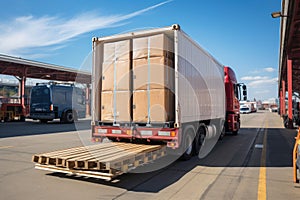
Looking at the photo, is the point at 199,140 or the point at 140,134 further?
the point at 199,140

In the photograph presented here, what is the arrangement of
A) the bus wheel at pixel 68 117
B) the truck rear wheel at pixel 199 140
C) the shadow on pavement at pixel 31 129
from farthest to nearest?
the bus wheel at pixel 68 117 < the shadow on pavement at pixel 31 129 < the truck rear wheel at pixel 199 140

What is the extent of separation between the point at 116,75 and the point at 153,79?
1149 mm

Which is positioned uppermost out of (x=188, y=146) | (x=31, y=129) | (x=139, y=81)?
(x=139, y=81)

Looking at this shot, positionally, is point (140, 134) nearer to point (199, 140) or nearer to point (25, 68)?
point (199, 140)

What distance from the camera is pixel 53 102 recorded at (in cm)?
2030

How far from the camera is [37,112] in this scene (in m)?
20.9

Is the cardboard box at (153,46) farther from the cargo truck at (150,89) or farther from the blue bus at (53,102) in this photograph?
the blue bus at (53,102)

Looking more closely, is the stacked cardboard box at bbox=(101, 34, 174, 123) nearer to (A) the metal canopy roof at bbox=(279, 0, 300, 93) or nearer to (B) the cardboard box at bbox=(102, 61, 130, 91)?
(B) the cardboard box at bbox=(102, 61, 130, 91)

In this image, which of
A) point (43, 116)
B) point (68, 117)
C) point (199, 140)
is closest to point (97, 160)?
point (199, 140)

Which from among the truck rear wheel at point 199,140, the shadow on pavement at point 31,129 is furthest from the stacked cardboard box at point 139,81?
the shadow on pavement at point 31,129

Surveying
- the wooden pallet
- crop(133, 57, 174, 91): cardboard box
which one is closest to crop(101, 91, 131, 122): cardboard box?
crop(133, 57, 174, 91): cardboard box

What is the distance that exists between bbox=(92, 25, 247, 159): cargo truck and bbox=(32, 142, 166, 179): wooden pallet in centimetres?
75

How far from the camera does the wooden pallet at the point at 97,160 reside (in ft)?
16.3

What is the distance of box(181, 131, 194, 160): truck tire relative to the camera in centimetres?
709
